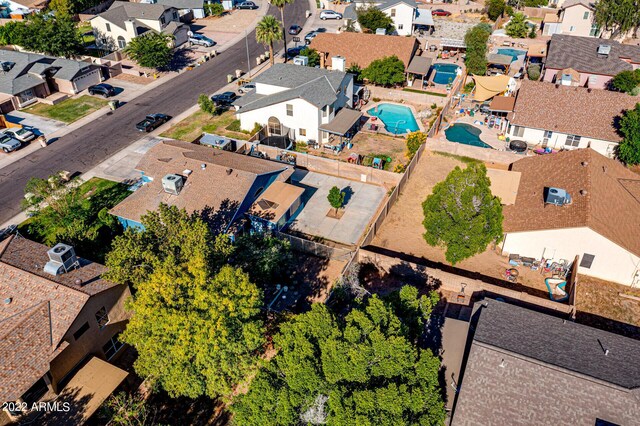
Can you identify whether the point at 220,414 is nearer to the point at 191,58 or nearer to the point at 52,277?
the point at 52,277

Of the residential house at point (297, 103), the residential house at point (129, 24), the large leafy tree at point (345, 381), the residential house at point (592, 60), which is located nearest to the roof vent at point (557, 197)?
the large leafy tree at point (345, 381)

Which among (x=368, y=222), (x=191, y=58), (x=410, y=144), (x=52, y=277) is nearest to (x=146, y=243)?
(x=52, y=277)

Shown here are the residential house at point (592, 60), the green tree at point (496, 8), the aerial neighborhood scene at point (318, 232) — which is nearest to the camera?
the aerial neighborhood scene at point (318, 232)

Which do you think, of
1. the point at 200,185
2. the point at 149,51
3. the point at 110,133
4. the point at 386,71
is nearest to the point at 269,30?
the point at 386,71

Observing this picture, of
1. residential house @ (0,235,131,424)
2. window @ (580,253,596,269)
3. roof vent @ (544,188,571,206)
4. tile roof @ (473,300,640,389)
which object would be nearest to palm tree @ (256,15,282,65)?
roof vent @ (544,188,571,206)

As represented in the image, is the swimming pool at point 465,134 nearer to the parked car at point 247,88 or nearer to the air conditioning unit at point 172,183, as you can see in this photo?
the parked car at point 247,88

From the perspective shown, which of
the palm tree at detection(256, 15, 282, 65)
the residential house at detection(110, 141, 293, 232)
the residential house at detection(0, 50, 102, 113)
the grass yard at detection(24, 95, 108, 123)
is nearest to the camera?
the residential house at detection(110, 141, 293, 232)

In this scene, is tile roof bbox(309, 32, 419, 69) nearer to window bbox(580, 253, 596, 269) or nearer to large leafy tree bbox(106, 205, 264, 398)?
window bbox(580, 253, 596, 269)
